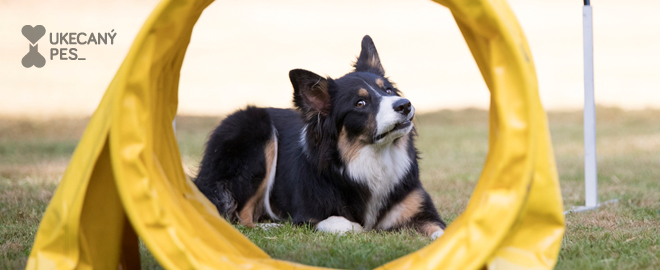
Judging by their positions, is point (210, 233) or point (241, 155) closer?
point (210, 233)

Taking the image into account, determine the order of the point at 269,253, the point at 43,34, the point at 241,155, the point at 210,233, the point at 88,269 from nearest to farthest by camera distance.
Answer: the point at 88,269 < the point at 210,233 < the point at 269,253 < the point at 241,155 < the point at 43,34

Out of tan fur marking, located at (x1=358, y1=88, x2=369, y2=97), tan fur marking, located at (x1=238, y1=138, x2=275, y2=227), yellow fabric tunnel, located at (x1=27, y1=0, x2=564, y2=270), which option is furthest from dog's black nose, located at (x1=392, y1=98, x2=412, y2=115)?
tan fur marking, located at (x1=238, y1=138, x2=275, y2=227)

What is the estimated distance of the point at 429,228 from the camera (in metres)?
3.55

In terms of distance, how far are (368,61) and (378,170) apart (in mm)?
888

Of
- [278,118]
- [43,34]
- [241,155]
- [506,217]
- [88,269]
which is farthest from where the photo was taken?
[43,34]

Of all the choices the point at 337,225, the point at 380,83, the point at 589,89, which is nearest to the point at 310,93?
the point at 380,83

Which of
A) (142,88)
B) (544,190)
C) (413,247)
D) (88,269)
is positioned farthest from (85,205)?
(544,190)

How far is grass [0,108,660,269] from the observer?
280cm

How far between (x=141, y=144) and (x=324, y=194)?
1.88 m

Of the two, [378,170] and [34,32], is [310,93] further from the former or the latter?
[34,32]

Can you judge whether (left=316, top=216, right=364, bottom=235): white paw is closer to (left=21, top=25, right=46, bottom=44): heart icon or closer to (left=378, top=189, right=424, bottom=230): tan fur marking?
(left=378, top=189, right=424, bottom=230): tan fur marking

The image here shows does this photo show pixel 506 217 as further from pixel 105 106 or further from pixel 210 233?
pixel 105 106

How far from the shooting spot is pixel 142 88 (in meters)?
2.12

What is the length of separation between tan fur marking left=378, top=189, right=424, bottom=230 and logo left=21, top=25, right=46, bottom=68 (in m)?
4.26
